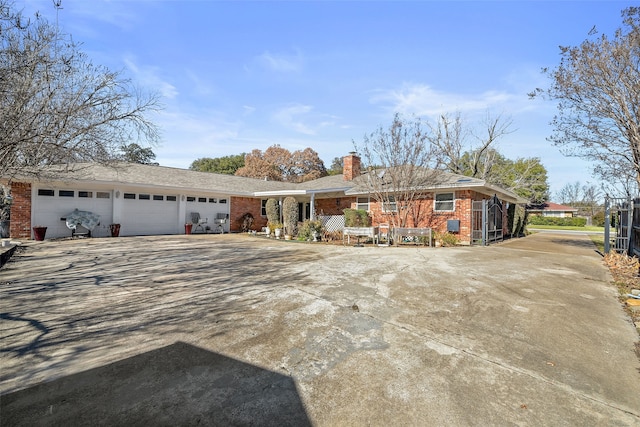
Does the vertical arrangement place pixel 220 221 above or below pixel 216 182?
below

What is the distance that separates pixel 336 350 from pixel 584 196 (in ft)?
265

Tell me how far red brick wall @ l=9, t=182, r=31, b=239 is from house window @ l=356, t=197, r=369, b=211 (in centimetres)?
1554

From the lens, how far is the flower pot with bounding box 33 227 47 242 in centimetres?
1226

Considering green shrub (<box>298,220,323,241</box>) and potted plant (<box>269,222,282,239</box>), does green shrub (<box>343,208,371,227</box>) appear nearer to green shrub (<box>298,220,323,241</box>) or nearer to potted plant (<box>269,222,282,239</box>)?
green shrub (<box>298,220,323,241</box>)

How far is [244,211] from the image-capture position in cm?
2008

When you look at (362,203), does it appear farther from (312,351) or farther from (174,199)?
(312,351)

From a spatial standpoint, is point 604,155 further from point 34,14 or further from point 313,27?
point 34,14

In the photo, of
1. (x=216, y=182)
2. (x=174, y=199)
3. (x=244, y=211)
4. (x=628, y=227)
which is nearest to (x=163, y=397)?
(x=628, y=227)

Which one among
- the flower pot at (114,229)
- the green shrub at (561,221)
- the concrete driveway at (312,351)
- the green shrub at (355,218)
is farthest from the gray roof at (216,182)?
the green shrub at (561,221)

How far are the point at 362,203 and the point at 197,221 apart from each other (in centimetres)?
1001

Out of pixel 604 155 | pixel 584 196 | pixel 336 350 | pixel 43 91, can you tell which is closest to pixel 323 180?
pixel 604 155

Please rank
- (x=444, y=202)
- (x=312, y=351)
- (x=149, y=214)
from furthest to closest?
(x=149, y=214)
(x=444, y=202)
(x=312, y=351)

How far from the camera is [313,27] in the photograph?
9742 millimetres

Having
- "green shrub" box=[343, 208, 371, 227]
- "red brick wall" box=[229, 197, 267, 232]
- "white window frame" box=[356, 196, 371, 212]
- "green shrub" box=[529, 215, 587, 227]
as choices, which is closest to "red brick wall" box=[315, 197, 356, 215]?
"white window frame" box=[356, 196, 371, 212]
